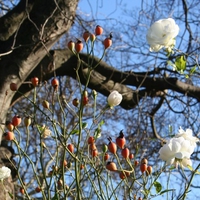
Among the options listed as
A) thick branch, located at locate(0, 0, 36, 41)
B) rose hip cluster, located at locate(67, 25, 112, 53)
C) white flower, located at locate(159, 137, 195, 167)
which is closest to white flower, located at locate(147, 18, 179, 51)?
rose hip cluster, located at locate(67, 25, 112, 53)

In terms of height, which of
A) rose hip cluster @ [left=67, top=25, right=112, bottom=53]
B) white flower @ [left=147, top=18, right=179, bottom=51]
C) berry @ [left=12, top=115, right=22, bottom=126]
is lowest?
berry @ [left=12, top=115, right=22, bottom=126]

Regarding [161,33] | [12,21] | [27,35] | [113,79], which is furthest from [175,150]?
[113,79]

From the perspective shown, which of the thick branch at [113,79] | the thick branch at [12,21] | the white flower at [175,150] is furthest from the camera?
the thick branch at [113,79]

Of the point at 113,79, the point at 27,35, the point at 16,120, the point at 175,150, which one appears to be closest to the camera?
the point at 175,150

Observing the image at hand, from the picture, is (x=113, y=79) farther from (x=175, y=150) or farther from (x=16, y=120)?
(x=175, y=150)

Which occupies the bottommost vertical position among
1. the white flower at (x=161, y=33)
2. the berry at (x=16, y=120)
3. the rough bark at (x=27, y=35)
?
the berry at (x=16, y=120)

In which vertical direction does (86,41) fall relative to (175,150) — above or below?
above

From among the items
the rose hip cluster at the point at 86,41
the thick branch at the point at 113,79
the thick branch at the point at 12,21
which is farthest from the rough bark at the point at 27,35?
the rose hip cluster at the point at 86,41

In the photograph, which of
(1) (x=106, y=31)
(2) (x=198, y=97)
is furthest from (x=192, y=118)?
(1) (x=106, y=31)

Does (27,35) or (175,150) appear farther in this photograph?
(27,35)

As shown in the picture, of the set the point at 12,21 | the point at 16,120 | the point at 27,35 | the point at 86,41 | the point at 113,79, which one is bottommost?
the point at 16,120

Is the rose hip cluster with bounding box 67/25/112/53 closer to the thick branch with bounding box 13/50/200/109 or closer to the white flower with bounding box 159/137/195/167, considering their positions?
the white flower with bounding box 159/137/195/167

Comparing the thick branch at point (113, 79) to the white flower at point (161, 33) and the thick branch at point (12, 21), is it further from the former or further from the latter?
the white flower at point (161, 33)

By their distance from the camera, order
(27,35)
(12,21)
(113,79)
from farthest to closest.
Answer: (113,79) < (12,21) < (27,35)
